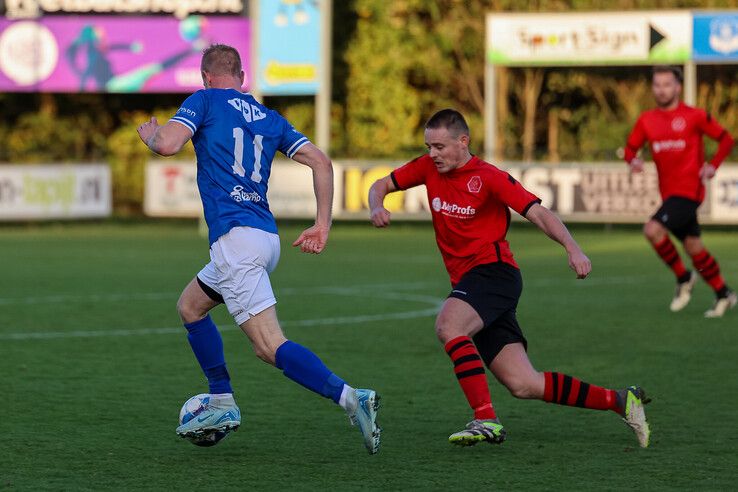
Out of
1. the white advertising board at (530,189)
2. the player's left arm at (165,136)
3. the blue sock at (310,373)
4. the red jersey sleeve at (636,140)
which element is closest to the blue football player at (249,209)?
the blue sock at (310,373)

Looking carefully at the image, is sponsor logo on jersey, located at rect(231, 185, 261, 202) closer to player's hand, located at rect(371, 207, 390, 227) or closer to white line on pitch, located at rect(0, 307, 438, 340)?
player's hand, located at rect(371, 207, 390, 227)

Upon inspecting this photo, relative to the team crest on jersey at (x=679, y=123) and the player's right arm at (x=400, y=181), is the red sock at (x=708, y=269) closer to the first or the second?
the team crest on jersey at (x=679, y=123)

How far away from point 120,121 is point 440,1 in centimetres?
798

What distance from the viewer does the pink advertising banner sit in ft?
97.4

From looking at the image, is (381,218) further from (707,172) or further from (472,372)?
(707,172)

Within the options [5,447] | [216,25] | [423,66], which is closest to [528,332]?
[5,447]

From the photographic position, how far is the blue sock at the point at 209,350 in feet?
24.0

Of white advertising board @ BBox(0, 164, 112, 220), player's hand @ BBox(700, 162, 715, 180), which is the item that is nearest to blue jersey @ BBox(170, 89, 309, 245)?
player's hand @ BBox(700, 162, 715, 180)

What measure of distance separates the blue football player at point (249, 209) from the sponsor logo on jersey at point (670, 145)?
7148 millimetres

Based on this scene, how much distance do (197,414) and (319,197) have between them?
3.88 feet

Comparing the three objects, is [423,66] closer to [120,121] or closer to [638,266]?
[120,121]

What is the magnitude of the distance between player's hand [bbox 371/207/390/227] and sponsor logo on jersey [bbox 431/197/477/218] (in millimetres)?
250

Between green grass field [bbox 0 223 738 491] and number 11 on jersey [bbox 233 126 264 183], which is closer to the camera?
green grass field [bbox 0 223 738 491]

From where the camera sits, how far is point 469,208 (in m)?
7.29
